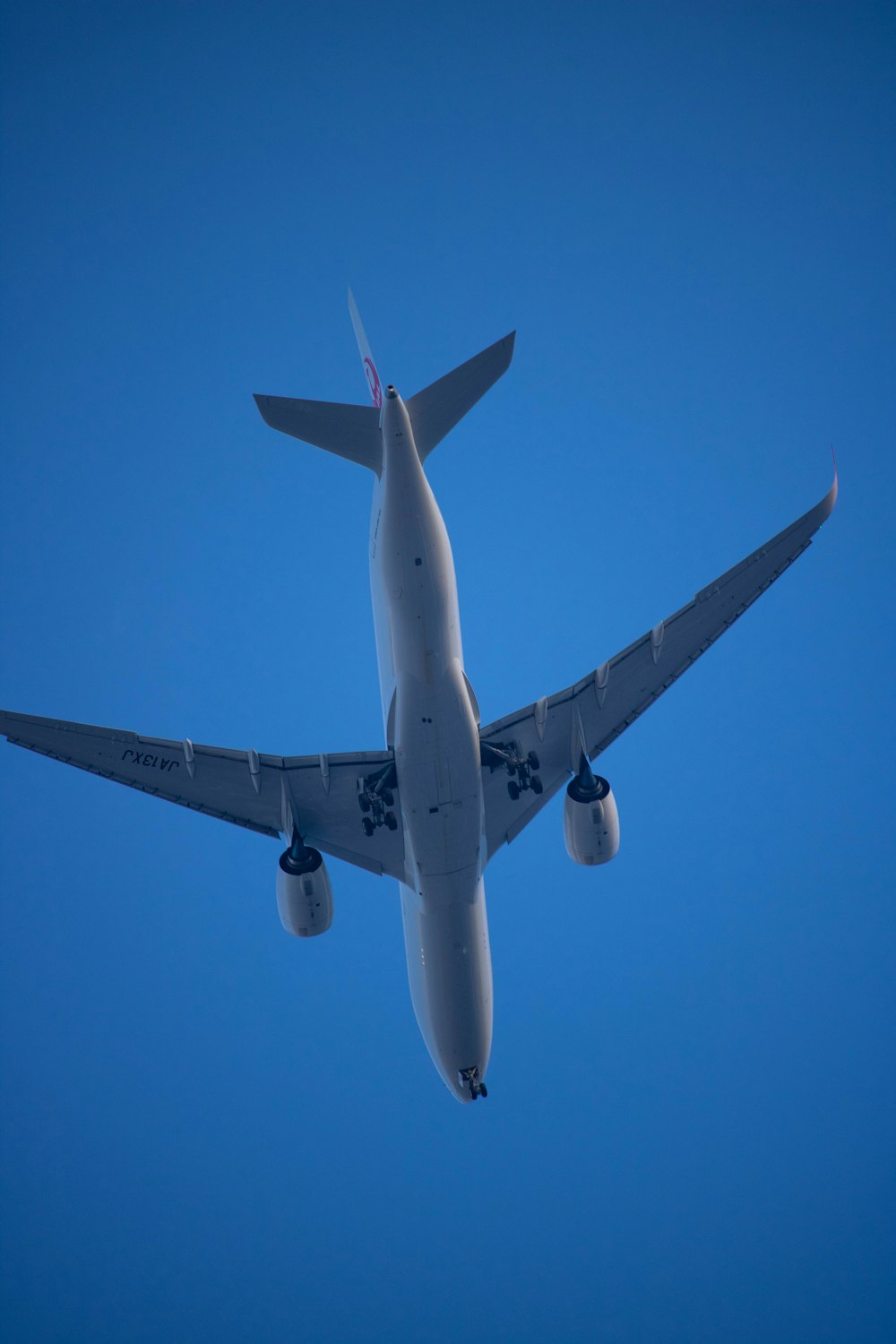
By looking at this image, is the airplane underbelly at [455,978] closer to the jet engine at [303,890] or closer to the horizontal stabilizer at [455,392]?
the jet engine at [303,890]

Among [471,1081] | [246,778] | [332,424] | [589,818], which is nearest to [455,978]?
[471,1081]

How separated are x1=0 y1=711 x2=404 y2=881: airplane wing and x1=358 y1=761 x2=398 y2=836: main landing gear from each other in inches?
6.0

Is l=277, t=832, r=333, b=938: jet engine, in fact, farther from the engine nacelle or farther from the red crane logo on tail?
the red crane logo on tail

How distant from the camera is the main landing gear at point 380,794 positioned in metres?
22.2

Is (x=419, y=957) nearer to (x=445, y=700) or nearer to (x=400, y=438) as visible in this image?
(x=445, y=700)

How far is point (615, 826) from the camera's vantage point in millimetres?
23391

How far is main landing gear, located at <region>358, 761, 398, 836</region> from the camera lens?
2216cm

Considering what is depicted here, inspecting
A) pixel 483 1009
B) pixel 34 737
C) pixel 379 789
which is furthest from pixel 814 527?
pixel 34 737

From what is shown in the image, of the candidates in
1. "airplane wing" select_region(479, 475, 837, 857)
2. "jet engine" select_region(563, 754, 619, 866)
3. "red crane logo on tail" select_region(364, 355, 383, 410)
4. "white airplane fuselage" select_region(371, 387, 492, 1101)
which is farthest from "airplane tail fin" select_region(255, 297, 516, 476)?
"jet engine" select_region(563, 754, 619, 866)

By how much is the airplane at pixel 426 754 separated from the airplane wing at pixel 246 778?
0.12 feet

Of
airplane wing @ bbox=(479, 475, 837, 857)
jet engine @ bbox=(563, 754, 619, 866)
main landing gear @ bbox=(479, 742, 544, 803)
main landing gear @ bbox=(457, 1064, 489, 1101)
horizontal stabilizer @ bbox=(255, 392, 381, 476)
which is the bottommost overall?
main landing gear @ bbox=(457, 1064, 489, 1101)

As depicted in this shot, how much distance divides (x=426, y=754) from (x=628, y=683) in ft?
18.2

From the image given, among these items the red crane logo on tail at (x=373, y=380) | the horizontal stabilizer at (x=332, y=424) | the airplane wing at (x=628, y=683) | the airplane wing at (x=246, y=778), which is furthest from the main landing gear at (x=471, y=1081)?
the red crane logo on tail at (x=373, y=380)

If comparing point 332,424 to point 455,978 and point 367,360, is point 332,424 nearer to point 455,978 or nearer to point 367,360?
point 367,360
